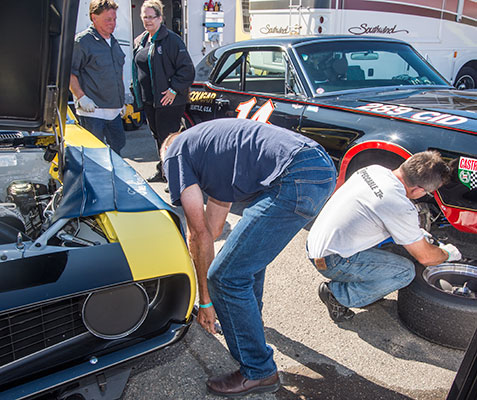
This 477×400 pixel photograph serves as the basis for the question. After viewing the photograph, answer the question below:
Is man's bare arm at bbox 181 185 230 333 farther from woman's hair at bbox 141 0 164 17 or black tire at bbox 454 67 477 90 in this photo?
black tire at bbox 454 67 477 90

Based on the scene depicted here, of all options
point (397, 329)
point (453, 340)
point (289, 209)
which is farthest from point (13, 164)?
point (453, 340)

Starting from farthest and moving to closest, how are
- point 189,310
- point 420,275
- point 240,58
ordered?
point 240,58 → point 420,275 → point 189,310

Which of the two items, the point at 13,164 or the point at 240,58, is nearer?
the point at 13,164

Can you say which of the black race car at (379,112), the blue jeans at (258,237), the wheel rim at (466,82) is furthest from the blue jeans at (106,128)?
the wheel rim at (466,82)

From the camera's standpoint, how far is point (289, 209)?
1992mm

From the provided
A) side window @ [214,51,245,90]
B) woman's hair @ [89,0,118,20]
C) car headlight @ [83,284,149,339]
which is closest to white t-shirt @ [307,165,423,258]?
car headlight @ [83,284,149,339]

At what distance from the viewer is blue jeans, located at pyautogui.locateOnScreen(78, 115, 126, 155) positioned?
4.58 metres

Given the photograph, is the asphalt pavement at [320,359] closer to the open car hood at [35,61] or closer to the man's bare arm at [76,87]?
the open car hood at [35,61]

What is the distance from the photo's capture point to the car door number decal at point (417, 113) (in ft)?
10.3

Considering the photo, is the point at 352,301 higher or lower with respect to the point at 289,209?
lower

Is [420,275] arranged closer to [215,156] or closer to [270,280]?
[270,280]

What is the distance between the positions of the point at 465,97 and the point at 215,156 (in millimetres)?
2833

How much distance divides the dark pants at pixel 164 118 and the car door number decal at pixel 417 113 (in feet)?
6.73

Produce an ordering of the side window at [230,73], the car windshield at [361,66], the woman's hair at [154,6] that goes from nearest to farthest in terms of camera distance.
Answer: the car windshield at [361,66] < the woman's hair at [154,6] < the side window at [230,73]
